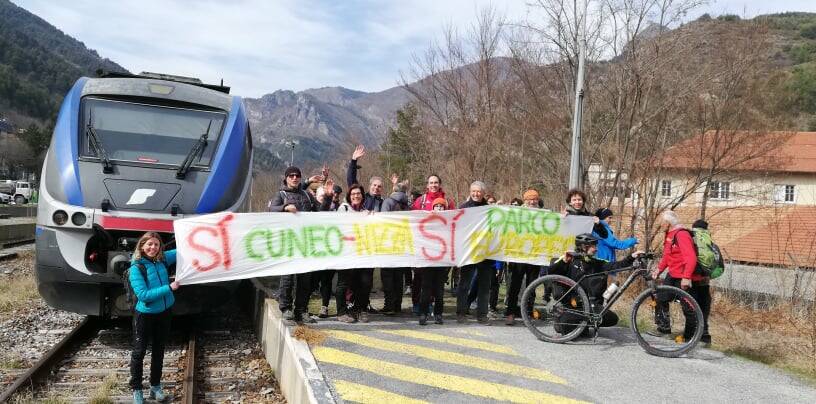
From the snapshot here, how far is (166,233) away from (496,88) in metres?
13.2

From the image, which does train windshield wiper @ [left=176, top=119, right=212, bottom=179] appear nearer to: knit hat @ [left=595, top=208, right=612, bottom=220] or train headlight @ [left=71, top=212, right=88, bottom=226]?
train headlight @ [left=71, top=212, right=88, bottom=226]

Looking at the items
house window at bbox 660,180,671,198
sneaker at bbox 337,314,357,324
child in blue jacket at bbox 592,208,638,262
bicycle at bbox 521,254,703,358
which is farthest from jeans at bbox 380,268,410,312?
house window at bbox 660,180,671,198

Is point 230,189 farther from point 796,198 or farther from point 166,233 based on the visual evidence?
point 796,198

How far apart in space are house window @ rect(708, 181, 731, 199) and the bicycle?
12.4 meters

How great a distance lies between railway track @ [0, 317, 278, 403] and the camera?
603cm

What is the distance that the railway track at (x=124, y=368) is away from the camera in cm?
603

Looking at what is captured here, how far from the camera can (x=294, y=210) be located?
7.49 m

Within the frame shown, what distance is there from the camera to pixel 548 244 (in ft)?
27.2

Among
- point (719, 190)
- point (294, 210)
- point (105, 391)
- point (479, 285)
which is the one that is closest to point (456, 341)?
point (479, 285)

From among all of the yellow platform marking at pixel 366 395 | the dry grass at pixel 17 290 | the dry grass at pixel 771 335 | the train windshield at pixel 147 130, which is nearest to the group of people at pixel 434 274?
the dry grass at pixel 771 335

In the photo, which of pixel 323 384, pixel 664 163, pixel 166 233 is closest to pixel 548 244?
pixel 323 384

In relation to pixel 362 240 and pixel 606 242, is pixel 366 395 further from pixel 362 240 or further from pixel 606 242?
pixel 606 242

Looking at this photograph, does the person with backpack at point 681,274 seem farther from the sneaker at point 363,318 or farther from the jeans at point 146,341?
the jeans at point 146,341

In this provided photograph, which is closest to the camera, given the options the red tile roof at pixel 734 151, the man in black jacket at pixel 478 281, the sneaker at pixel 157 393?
the sneaker at pixel 157 393
